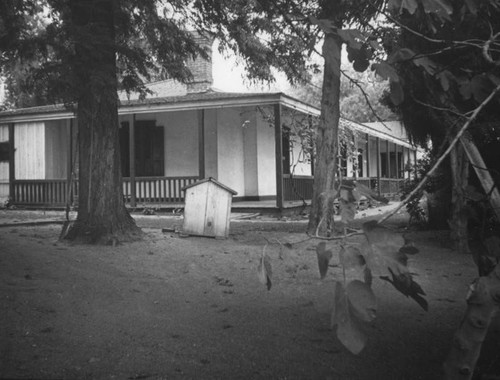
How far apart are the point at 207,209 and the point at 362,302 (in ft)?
25.1

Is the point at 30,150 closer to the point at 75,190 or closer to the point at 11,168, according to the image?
the point at 11,168

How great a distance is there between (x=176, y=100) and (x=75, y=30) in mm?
8697

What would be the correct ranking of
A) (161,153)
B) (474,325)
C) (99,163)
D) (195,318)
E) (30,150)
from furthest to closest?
(30,150)
(161,153)
(99,163)
(195,318)
(474,325)

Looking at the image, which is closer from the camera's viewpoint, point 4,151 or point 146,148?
point 146,148

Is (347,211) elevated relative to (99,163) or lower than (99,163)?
lower

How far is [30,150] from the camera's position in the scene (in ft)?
58.0

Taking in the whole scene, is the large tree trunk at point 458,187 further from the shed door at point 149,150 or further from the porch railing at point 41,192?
the porch railing at point 41,192

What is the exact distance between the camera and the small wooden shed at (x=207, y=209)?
9016 mm

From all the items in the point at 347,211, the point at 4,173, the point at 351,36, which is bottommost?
the point at 347,211

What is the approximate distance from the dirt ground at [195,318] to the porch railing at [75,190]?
8.46m

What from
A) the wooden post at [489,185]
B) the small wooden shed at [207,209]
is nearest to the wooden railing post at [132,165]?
the small wooden shed at [207,209]

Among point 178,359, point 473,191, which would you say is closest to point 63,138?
point 178,359

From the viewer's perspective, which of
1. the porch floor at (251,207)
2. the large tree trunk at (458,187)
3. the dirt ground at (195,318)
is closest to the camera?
the dirt ground at (195,318)

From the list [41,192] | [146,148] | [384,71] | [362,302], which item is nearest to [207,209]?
[384,71]
